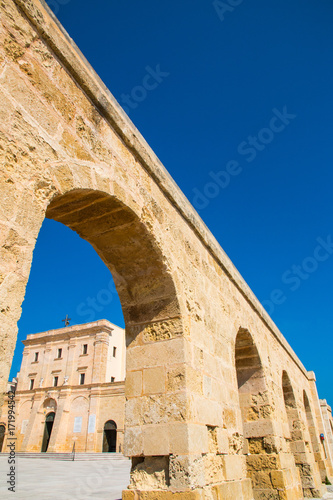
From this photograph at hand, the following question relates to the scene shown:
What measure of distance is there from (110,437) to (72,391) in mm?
4431

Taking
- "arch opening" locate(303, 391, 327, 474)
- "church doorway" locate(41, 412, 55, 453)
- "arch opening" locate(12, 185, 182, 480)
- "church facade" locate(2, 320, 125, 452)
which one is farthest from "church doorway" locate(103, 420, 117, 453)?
"arch opening" locate(12, 185, 182, 480)

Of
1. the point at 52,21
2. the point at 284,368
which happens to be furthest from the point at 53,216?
the point at 284,368

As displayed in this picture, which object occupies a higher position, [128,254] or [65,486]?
[128,254]

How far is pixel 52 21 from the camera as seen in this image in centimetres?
254

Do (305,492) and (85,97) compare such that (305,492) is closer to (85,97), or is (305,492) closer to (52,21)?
(85,97)

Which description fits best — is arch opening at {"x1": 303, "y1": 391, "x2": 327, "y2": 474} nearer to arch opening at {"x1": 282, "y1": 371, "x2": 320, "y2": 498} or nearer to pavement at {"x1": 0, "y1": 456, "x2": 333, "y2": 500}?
pavement at {"x1": 0, "y1": 456, "x2": 333, "y2": 500}

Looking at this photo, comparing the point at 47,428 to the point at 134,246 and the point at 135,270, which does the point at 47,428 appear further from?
the point at 134,246

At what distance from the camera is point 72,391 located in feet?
87.2

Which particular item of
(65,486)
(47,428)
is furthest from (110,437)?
(65,486)

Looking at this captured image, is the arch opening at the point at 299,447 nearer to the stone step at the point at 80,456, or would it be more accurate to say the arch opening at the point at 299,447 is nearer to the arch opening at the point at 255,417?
the arch opening at the point at 255,417

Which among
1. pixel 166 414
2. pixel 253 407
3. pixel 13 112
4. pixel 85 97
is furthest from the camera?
pixel 253 407

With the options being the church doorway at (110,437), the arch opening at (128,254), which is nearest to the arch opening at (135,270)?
the arch opening at (128,254)

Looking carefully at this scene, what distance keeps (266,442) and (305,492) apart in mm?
3633

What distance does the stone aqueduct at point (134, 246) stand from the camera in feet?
6.40
